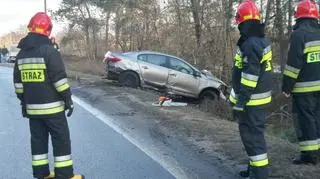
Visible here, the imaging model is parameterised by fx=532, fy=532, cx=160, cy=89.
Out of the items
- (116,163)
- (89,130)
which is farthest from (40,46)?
(89,130)

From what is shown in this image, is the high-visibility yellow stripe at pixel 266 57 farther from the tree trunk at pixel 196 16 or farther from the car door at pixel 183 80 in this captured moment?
the tree trunk at pixel 196 16

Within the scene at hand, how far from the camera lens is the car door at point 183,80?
55.0ft

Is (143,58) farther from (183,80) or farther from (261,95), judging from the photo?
(261,95)

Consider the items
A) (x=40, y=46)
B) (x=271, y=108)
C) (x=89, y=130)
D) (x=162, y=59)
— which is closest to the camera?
(x=40, y=46)

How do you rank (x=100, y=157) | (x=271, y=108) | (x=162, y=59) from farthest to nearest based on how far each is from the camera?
(x=162, y=59)
(x=271, y=108)
(x=100, y=157)

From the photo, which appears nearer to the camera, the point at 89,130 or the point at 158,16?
the point at 89,130

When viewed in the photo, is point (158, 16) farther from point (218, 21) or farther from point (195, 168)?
point (195, 168)

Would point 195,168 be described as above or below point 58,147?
below

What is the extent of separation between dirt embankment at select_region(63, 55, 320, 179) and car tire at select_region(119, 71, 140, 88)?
7.15 feet

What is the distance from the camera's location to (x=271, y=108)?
15.4 meters

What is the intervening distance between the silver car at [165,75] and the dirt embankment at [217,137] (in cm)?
173

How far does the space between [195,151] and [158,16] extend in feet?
68.0

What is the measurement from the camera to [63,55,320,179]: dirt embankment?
6650 mm

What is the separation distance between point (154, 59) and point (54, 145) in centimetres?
1139
